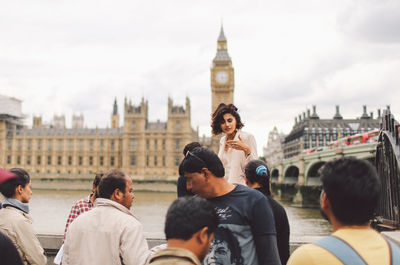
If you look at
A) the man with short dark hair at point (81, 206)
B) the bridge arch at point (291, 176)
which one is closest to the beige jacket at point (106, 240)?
the man with short dark hair at point (81, 206)

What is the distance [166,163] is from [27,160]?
854 inches

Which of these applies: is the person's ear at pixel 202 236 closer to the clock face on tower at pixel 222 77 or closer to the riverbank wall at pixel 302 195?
the riverbank wall at pixel 302 195

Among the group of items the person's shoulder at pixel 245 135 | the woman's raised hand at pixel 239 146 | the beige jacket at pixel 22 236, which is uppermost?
the person's shoulder at pixel 245 135

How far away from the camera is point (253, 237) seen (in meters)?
2.13

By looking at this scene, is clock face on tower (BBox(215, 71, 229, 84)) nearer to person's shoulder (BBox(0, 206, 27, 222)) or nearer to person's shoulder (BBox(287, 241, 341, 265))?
person's shoulder (BBox(0, 206, 27, 222))

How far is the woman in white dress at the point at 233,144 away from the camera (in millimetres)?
3125

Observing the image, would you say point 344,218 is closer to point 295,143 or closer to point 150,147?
point 150,147

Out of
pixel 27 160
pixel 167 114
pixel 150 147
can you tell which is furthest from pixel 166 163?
pixel 27 160

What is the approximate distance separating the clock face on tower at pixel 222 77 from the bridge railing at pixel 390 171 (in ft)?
→ 174

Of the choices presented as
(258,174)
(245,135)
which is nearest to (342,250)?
(258,174)

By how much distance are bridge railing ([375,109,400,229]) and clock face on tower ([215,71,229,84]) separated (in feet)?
174

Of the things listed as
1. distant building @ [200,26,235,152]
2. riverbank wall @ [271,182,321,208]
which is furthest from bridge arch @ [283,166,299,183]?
distant building @ [200,26,235,152]

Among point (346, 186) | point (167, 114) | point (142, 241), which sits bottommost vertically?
point (142, 241)

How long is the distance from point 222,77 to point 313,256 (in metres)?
59.6
